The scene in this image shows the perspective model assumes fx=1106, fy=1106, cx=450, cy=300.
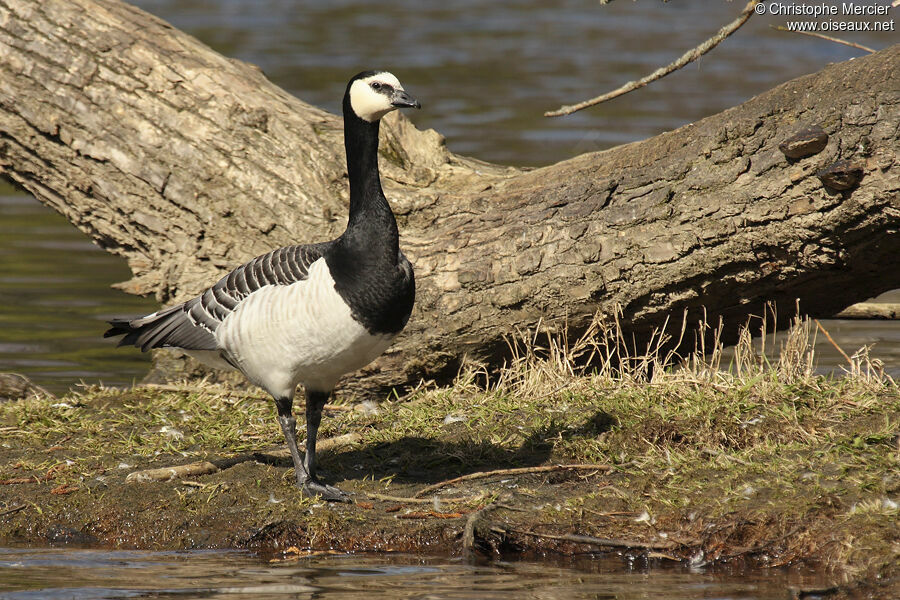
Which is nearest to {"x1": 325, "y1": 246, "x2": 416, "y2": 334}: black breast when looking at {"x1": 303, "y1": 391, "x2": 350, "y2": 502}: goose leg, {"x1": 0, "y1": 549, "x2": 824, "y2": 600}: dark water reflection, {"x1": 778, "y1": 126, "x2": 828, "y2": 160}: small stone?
{"x1": 303, "y1": 391, "x2": 350, "y2": 502}: goose leg

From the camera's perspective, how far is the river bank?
5.32m

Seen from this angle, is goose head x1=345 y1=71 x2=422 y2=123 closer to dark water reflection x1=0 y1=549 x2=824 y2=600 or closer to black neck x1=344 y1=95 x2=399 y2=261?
black neck x1=344 y1=95 x2=399 y2=261

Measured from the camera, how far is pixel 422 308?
779 cm

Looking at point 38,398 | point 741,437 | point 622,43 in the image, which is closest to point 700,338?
point 741,437

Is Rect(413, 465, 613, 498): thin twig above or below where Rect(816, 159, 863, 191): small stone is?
below

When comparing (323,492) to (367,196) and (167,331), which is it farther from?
(367,196)

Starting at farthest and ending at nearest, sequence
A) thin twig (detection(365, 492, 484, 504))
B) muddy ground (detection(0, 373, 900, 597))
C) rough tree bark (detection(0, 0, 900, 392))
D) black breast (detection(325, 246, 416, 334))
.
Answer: rough tree bark (detection(0, 0, 900, 392)) < thin twig (detection(365, 492, 484, 504)) < black breast (detection(325, 246, 416, 334)) < muddy ground (detection(0, 373, 900, 597))

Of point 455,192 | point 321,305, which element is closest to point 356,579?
point 321,305

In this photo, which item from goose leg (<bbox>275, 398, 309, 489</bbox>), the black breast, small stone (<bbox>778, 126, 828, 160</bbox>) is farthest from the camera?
small stone (<bbox>778, 126, 828, 160</bbox>)

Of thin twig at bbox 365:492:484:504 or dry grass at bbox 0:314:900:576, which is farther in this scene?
thin twig at bbox 365:492:484:504

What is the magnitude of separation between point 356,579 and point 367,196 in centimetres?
215

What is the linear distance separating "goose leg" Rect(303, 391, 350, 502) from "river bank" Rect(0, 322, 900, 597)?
0.26ft

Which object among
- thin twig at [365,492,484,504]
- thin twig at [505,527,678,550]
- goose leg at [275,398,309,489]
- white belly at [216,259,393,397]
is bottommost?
thin twig at [505,527,678,550]

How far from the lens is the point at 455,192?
8.06m
